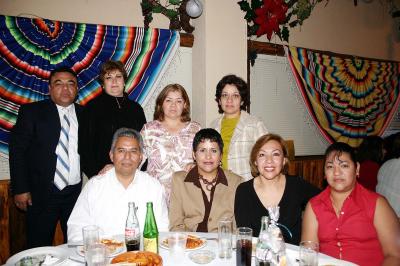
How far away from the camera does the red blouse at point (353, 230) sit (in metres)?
1.82

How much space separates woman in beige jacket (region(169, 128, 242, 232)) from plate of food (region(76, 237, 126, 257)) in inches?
21.8

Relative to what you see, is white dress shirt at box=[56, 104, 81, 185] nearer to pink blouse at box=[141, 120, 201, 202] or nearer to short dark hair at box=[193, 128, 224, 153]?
pink blouse at box=[141, 120, 201, 202]

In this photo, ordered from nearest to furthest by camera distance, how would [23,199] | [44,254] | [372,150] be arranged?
[44,254] < [23,199] < [372,150]

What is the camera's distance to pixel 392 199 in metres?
2.78

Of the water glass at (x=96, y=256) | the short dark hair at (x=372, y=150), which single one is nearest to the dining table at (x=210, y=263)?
the water glass at (x=96, y=256)

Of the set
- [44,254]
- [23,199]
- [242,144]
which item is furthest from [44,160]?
[242,144]

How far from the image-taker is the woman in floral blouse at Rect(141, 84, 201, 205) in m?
2.78

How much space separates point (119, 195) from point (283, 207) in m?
1.15

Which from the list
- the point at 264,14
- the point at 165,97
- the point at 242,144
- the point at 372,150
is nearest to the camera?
the point at 165,97

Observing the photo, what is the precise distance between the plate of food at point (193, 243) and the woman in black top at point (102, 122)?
1423 mm

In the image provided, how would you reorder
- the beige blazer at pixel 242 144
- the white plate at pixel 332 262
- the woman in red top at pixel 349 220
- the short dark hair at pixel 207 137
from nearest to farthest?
1. the white plate at pixel 332 262
2. the woman in red top at pixel 349 220
3. the short dark hair at pixel 207 137
4. the beige blazer at pixel 242 144

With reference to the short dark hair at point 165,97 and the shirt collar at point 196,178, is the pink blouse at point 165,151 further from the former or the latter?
the shirt collar at point 196,178

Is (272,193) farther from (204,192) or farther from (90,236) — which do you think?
(90,236)

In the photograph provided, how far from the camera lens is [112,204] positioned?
7.01 feet
